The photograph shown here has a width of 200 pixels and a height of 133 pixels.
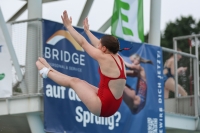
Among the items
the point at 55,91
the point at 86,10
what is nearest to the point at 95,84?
the point at 55,91

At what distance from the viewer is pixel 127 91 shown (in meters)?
17.5

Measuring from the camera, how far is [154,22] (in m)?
19.3

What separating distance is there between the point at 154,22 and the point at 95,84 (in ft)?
11.2

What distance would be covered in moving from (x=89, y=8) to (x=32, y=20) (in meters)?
4.44

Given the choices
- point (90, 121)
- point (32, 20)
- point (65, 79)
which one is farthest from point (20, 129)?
point (65, 79)

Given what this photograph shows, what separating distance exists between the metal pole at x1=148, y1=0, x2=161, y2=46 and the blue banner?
63 centimetres

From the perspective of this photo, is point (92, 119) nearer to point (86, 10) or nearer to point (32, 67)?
point (32, 67)

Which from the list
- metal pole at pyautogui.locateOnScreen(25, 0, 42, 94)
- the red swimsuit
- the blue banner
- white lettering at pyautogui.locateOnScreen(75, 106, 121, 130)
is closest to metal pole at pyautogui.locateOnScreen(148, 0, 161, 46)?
the blue banner

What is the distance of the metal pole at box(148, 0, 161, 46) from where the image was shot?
19.1 m

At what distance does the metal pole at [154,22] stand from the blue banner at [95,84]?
0.63 meters

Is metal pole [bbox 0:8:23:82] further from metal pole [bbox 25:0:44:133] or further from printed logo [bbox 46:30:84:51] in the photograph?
printed logo [bbox 46:30:84:51]

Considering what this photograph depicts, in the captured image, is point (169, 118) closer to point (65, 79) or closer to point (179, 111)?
point (179, 111)

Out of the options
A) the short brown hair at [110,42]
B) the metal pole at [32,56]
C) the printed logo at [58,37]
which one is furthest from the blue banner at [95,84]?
the short brown hair at [110,42]

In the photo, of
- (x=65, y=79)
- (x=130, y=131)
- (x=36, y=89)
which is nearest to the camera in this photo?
(x=65, y=79)
